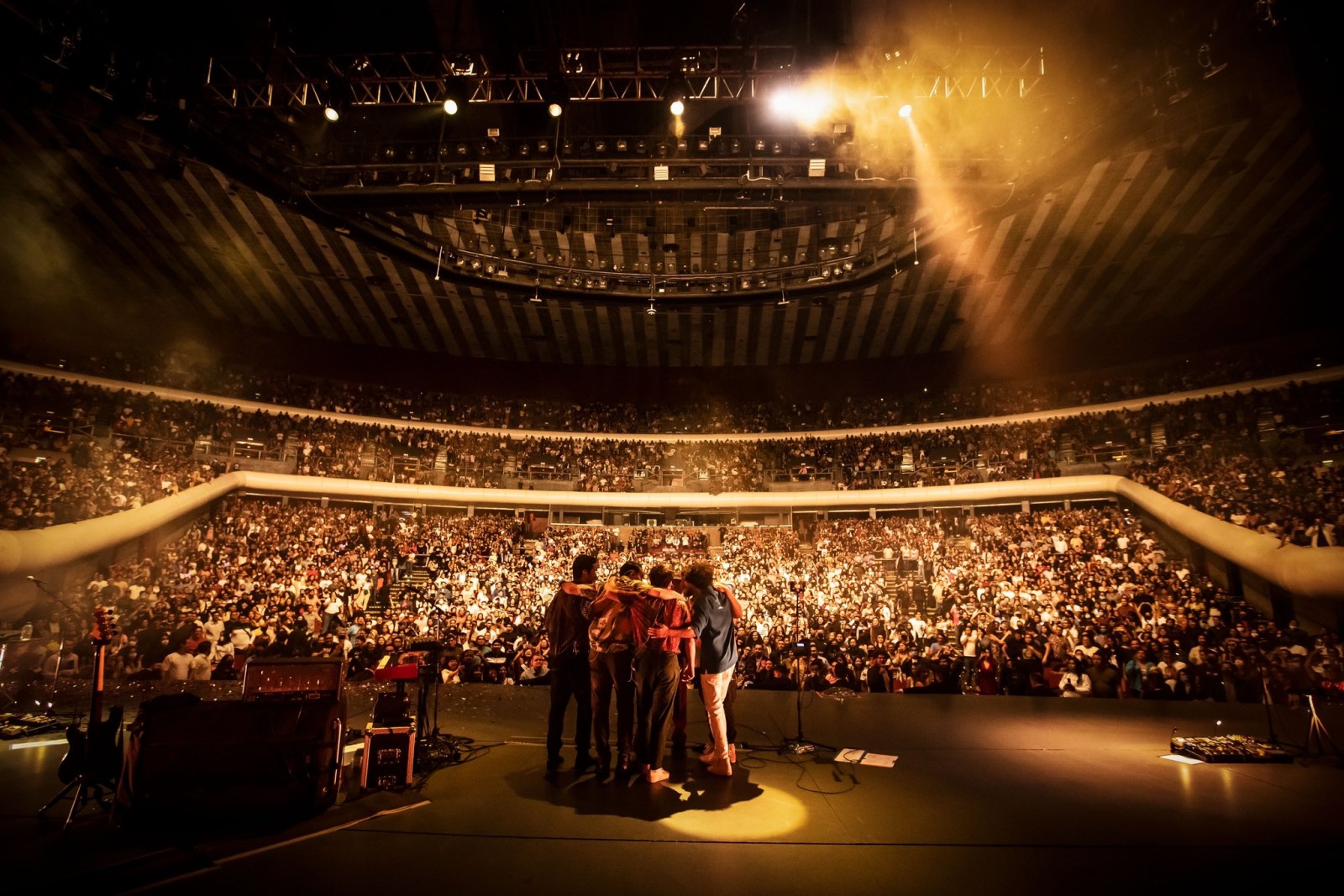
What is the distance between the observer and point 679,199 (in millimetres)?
11156

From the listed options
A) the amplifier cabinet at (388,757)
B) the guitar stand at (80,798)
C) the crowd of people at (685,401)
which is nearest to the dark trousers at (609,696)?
the amplifier cabinet at (388,757)

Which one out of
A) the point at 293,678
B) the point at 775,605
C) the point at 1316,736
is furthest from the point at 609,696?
the point at 775,605

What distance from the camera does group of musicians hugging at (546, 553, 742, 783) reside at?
436 cm

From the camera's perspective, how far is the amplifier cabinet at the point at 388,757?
4172 millimetres

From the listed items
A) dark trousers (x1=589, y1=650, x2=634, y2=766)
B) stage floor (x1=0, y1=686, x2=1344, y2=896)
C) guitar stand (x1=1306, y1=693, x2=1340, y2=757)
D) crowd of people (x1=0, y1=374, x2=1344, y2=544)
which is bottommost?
stage floor (x1=0, y1=686, x2=1344, y2=896)

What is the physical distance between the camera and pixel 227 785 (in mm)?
3619

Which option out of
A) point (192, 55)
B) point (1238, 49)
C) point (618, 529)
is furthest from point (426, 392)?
point (1238, 49)

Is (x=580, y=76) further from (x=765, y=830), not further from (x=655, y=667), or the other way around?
(x=765, y=830)

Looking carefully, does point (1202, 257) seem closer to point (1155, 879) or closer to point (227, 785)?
point (1155, 879)

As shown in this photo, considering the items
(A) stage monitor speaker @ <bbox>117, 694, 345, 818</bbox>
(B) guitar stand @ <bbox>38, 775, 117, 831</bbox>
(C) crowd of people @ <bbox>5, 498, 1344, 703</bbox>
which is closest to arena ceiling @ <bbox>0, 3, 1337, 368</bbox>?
(C) crowd of people @ <bbox>5, 498, 1344, 703</bbox>

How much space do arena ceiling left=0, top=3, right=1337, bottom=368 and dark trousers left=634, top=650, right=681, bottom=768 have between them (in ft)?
27.6

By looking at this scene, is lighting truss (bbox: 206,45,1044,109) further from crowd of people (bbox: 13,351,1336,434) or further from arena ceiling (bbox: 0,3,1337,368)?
crowd of people (bbox: 13,351,1336,434)

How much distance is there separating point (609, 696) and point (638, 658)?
0.42 metres

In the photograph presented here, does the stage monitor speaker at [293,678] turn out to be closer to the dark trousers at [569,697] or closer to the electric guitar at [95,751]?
the electric guitar at [95,751]
